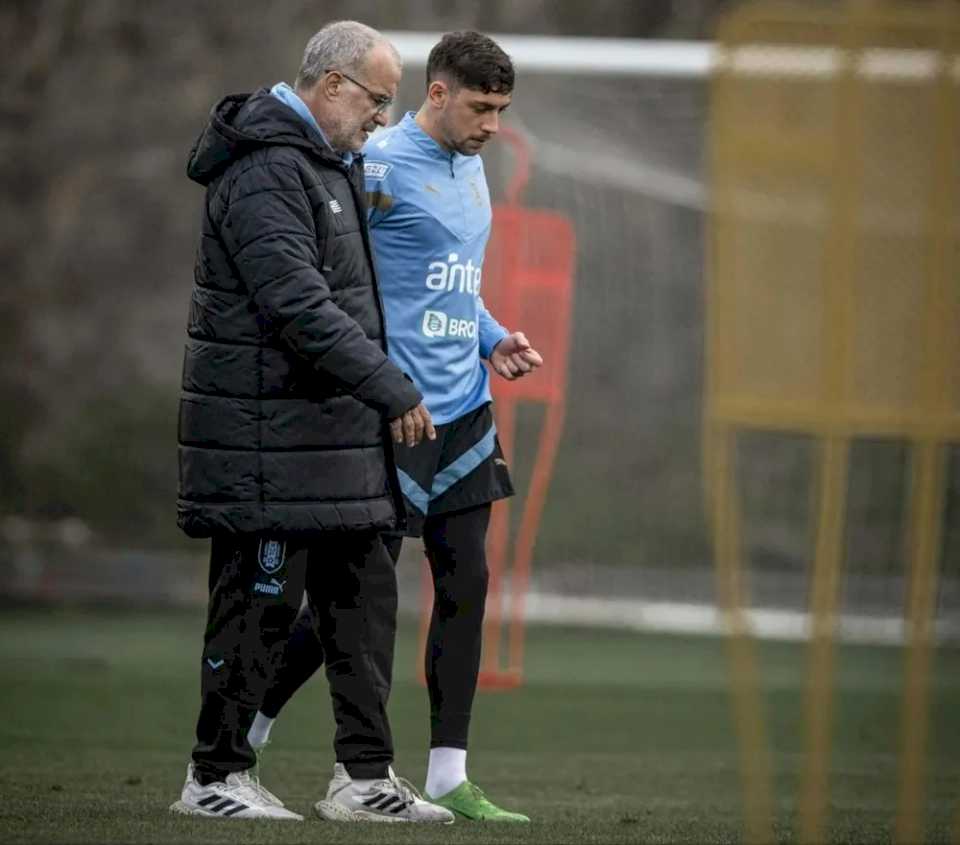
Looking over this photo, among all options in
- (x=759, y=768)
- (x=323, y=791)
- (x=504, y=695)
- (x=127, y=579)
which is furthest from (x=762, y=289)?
(x=127, y=579)

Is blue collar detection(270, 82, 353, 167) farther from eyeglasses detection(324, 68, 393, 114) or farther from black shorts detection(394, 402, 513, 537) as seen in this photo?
black shorts detection(394, 402, 513, 537)

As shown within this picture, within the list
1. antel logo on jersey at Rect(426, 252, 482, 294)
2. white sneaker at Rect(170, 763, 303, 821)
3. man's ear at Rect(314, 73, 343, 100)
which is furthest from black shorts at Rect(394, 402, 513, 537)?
man's ear at Rect(314, 73, 343, 100)

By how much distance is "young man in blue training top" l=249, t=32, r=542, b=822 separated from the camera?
5.34 meters

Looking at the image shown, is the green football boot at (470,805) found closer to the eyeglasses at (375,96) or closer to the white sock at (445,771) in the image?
the white sock at (445,771)

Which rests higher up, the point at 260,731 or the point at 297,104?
the point at 297,104

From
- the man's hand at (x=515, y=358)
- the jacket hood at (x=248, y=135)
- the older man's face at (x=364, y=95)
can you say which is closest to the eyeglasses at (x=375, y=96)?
the older man's face at (x=364, y=95)

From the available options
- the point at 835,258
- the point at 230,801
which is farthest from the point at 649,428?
the point at 835,258

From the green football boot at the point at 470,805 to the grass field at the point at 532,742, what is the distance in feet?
0.48

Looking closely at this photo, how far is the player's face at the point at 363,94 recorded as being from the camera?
4844 mm

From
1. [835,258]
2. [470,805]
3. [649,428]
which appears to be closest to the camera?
[835,258]

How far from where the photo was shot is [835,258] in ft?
10.5

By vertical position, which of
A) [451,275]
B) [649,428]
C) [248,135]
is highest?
[248,135]

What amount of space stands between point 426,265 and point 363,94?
0.63 metres

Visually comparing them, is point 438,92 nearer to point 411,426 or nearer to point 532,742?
point 411,426
